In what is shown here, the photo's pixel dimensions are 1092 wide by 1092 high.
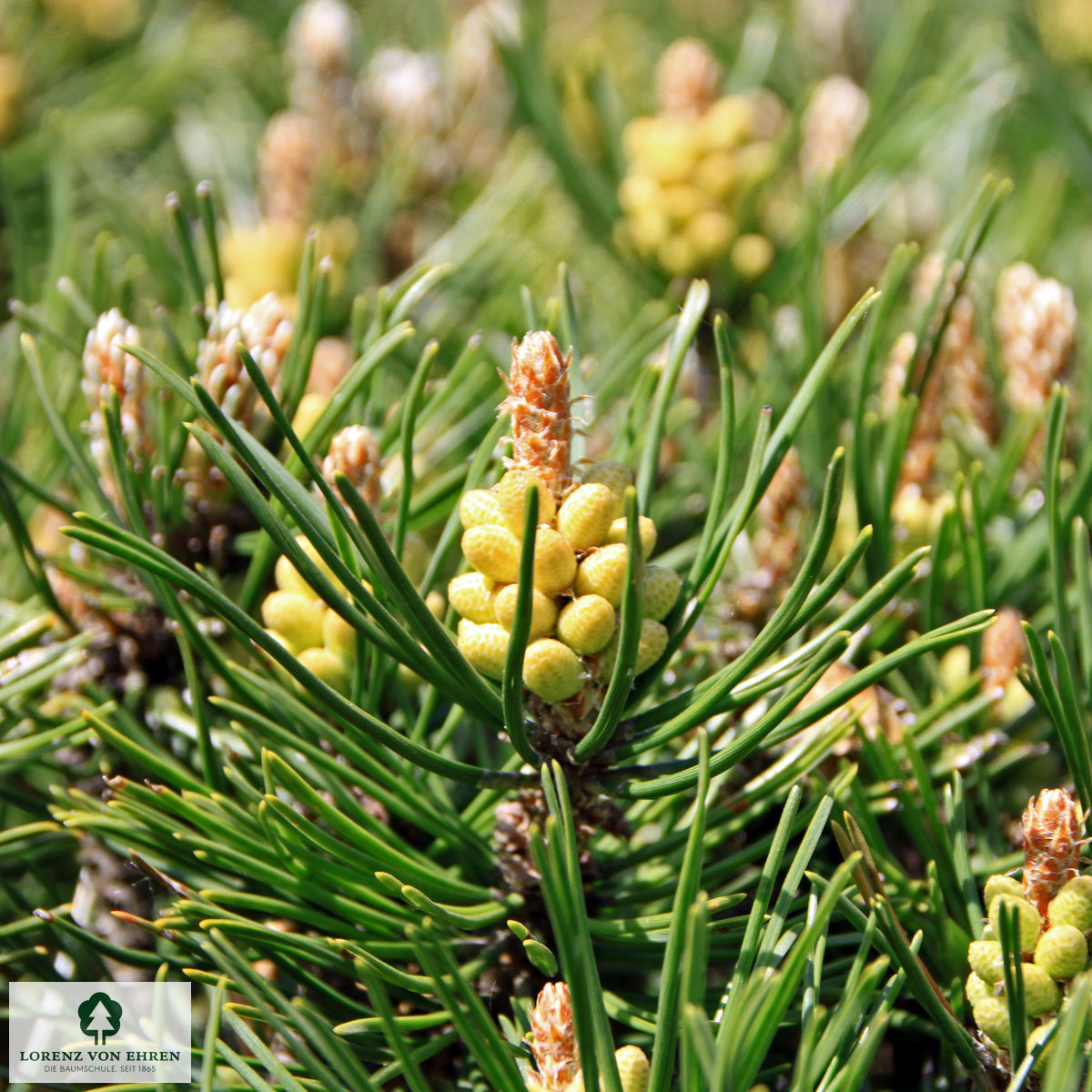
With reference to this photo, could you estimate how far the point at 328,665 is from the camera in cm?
48

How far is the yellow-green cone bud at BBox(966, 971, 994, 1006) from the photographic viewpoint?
0.38 metres

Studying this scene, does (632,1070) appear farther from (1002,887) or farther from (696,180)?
(696,180)

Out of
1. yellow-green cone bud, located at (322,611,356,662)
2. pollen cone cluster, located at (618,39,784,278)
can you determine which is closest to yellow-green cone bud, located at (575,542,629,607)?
yellow-green cone bud, located at (322,611,356,662)

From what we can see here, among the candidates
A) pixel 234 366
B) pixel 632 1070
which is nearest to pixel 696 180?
pixel 234 366

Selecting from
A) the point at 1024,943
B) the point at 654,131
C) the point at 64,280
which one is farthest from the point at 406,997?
the point at 654,131

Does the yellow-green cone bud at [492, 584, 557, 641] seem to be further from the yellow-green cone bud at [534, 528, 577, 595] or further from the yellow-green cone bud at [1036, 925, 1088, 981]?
the yellow-green cone bud at [1036, 925, 1088, 981]

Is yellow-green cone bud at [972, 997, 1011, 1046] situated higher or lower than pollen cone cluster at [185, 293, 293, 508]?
lower

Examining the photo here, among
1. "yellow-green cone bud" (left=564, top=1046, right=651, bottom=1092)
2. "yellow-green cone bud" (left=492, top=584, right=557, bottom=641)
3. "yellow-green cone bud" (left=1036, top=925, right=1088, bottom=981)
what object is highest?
"yellow-green cone bud" (left=492, top=584, right=557, bottom=641)

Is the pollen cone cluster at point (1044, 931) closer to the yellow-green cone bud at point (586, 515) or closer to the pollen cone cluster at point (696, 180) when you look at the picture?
the yellow-green cone bud at point (586, 515)

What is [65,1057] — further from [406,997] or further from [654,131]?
[654,131]

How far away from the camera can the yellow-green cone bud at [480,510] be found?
1.30 feet

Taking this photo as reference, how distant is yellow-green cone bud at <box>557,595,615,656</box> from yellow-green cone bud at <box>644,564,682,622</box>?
0.08 ft

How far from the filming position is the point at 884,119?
2.76 feet

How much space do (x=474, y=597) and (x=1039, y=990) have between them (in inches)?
9.8
